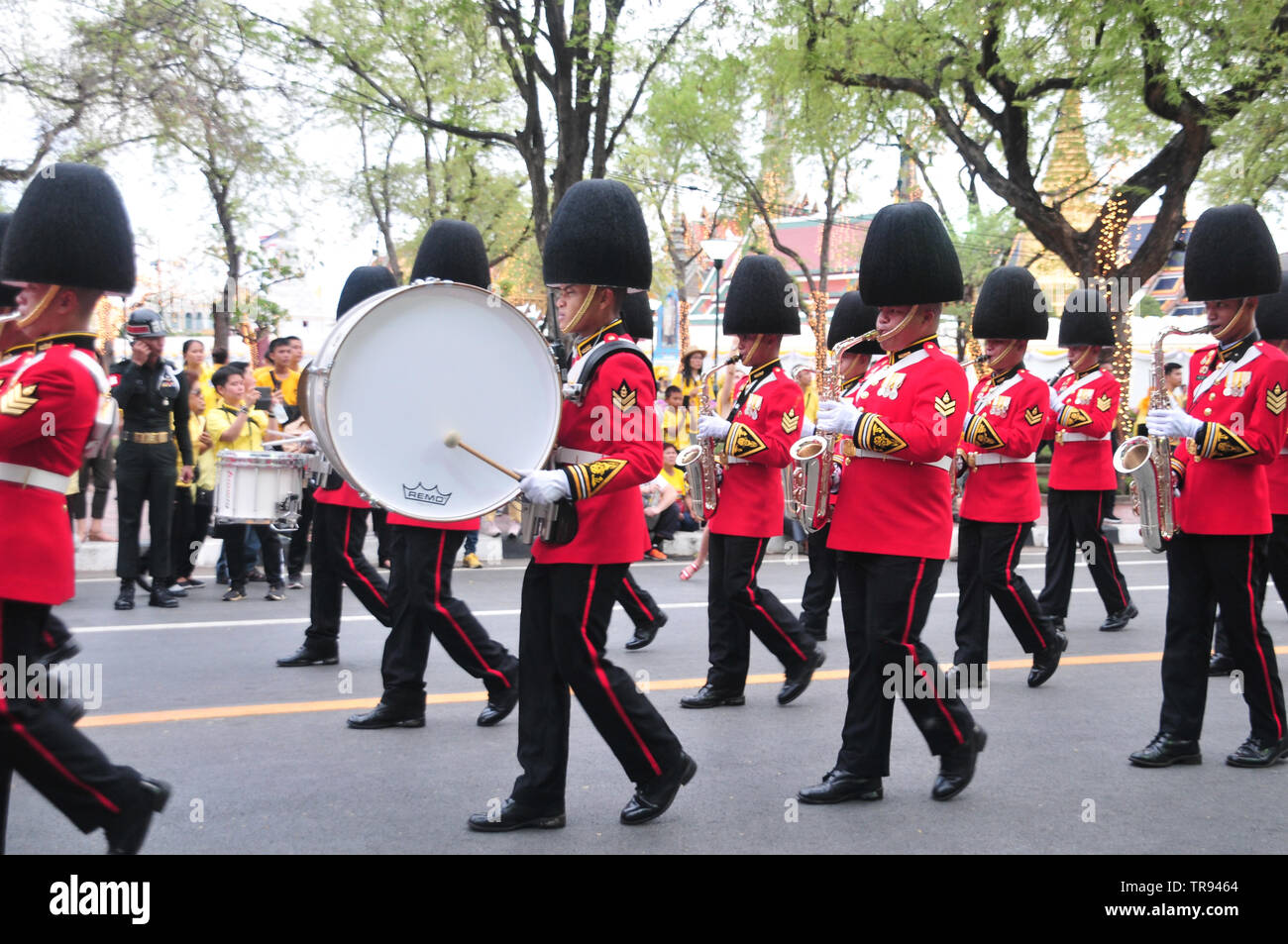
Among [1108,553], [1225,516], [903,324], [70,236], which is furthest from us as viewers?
[1108,553]

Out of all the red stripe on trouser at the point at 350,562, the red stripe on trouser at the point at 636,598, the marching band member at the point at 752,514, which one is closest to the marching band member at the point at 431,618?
the red stripe on trouser at the point at 350,562

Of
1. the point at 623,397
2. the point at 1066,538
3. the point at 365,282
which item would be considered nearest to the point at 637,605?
the point at 365,282

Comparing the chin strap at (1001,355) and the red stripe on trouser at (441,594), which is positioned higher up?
the chin strap at (1001,355)

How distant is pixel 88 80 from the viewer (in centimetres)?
1546

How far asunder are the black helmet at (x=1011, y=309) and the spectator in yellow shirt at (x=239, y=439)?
17.9 feet

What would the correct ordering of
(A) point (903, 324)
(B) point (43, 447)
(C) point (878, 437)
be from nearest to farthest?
(B) point (43, 447)
(C) point (878, 437)
(A) point (903, 324)

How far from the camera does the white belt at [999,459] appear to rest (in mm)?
6961

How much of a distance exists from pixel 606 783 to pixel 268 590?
557cm

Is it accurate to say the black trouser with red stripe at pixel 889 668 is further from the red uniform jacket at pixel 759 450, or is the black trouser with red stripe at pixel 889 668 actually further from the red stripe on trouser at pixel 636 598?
the red stripe on trouser at pixel 636 598

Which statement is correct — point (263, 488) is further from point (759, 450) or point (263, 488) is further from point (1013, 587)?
point (1013, 587)

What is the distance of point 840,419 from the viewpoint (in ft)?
15.6

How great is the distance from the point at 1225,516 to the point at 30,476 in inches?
178
